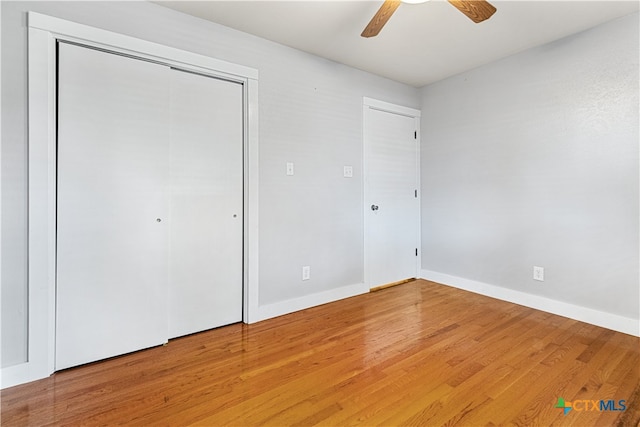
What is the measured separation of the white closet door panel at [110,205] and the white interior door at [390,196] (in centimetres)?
201

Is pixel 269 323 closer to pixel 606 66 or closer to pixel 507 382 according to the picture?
pixel 507 382

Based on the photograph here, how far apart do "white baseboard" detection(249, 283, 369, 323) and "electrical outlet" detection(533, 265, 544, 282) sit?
61.8 inches

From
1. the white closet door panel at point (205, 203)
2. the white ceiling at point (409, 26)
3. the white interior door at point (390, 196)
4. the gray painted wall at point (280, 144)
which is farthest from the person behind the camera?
the white interior door at point (390, 196)

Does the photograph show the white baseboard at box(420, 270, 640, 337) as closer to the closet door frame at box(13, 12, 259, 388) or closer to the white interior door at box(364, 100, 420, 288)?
the white interior door at box(364, 100, 420, 288)

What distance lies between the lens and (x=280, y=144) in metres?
2.61

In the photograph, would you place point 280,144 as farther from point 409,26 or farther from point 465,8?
point 465,8

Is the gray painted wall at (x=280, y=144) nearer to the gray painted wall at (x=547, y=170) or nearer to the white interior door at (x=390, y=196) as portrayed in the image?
the white interior door at (x=390, y=196)

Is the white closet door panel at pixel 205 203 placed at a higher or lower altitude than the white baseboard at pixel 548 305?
higher

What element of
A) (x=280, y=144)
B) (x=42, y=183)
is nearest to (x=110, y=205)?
(x=42, y=183)

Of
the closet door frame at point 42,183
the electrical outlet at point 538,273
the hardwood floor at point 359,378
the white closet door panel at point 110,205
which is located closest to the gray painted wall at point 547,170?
the electrical outlet at point 538,273

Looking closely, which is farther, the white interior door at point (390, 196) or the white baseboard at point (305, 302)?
the white interior door at point (390, 196)

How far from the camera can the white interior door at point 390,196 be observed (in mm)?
3281

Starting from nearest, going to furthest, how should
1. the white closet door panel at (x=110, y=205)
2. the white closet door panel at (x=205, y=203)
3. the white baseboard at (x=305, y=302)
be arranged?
the white closet door panel at (x=110, y=205), the white closet door panel at (x=205, y=203), the white baseboard at (x=305, y=302)

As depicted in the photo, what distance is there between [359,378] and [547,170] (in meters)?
2.42
